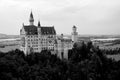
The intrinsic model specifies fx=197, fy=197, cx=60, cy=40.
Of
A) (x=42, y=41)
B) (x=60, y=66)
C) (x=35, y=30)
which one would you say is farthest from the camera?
(x=35, y=30)

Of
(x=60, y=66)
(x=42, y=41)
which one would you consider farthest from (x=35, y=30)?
(x=60, y=66)

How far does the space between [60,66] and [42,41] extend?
11133mm

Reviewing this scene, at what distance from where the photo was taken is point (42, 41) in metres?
54.2

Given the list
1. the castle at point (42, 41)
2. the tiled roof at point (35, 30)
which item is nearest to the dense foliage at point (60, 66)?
the castle at point (42, 41)

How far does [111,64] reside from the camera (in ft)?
167

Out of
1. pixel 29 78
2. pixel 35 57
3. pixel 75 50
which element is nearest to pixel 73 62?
pixel 75 50

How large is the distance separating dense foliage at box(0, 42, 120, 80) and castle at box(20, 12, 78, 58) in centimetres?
247

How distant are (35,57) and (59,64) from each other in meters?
6.05

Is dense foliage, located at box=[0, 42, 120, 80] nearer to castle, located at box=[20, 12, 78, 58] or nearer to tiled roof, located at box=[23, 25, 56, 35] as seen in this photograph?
castle, located at box=[20, 12, 78, 58]

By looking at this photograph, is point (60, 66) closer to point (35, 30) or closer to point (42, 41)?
point (42, 41)

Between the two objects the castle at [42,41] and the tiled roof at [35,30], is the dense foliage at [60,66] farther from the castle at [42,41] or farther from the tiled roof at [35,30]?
the tiled roof at [35,30]

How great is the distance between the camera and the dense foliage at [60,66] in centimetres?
4116

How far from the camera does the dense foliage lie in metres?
41.2

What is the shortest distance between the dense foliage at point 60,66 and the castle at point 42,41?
8.10 feet
